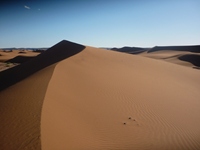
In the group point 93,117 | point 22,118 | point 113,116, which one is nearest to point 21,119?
point 22,118

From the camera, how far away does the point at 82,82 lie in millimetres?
8273

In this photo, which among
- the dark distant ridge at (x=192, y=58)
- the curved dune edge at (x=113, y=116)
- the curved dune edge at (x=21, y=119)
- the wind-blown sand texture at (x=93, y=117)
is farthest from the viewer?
the dark distant ridge at (x=192, y=58)

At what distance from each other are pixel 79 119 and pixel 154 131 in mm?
2221

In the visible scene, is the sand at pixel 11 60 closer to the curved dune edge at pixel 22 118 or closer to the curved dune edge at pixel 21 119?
the curved dune edge at pixel 22 118

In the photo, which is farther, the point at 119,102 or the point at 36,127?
the point at 119,102

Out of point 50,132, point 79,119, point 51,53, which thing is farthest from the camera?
point 51,53

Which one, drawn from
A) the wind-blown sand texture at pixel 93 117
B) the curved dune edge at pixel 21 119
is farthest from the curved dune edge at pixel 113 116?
the curved dune edge at pixel 21 119

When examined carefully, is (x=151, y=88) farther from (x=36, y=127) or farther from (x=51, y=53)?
(x=51, y=53)

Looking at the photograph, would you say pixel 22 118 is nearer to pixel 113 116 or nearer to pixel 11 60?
pixel 113 116

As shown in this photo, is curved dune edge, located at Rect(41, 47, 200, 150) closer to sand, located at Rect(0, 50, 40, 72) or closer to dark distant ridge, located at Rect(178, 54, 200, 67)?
sand, located at Rect(0, 50, 40, 72)

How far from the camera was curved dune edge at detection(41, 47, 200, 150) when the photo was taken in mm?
4320

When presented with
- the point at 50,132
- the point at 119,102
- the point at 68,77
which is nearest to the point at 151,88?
the point at 119,102

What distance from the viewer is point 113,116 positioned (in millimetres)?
5758

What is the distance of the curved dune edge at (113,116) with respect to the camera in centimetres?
432
